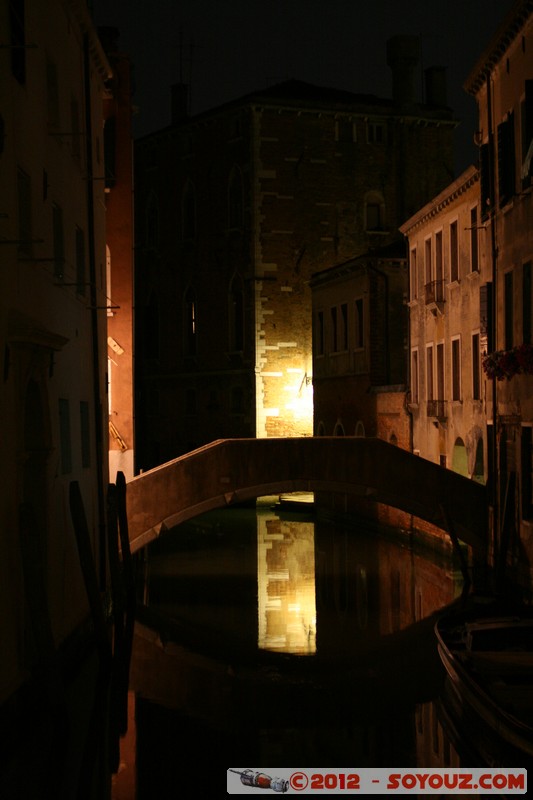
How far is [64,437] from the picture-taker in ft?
45.7

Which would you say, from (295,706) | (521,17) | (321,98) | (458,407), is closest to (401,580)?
(458,407)

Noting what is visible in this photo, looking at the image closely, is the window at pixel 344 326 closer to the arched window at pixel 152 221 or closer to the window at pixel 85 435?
the arched window at pixel 152 221

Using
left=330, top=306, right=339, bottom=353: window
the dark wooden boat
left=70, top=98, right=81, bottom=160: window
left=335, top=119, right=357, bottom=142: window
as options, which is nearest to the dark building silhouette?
left=335, top=119, right=357, bottom=142: window

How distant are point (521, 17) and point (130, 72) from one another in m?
8.61

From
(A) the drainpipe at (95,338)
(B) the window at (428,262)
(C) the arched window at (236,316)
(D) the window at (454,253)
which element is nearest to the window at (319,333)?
(C) the arched window at (236,316)

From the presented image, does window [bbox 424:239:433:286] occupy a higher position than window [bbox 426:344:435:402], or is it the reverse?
window [bbox 424:239:433:286]

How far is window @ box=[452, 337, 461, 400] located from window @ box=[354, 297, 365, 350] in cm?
594

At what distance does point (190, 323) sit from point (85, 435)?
22778 mm

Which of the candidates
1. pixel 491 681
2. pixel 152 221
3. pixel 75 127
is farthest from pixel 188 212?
pixel 491 681

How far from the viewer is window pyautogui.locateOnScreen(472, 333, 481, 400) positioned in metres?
21.2

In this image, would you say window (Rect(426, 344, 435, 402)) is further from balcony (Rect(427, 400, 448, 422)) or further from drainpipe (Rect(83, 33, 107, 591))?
drainpipe (Rect(83, 33, 107, 591))

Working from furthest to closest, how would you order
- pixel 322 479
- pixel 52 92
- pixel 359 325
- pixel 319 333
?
pixel 319 333 → pixel 359 325 → pixel 322 479 → pixel 52 92

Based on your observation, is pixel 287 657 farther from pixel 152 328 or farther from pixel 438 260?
pixel 152 328

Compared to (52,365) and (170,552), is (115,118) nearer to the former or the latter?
(170,552)
